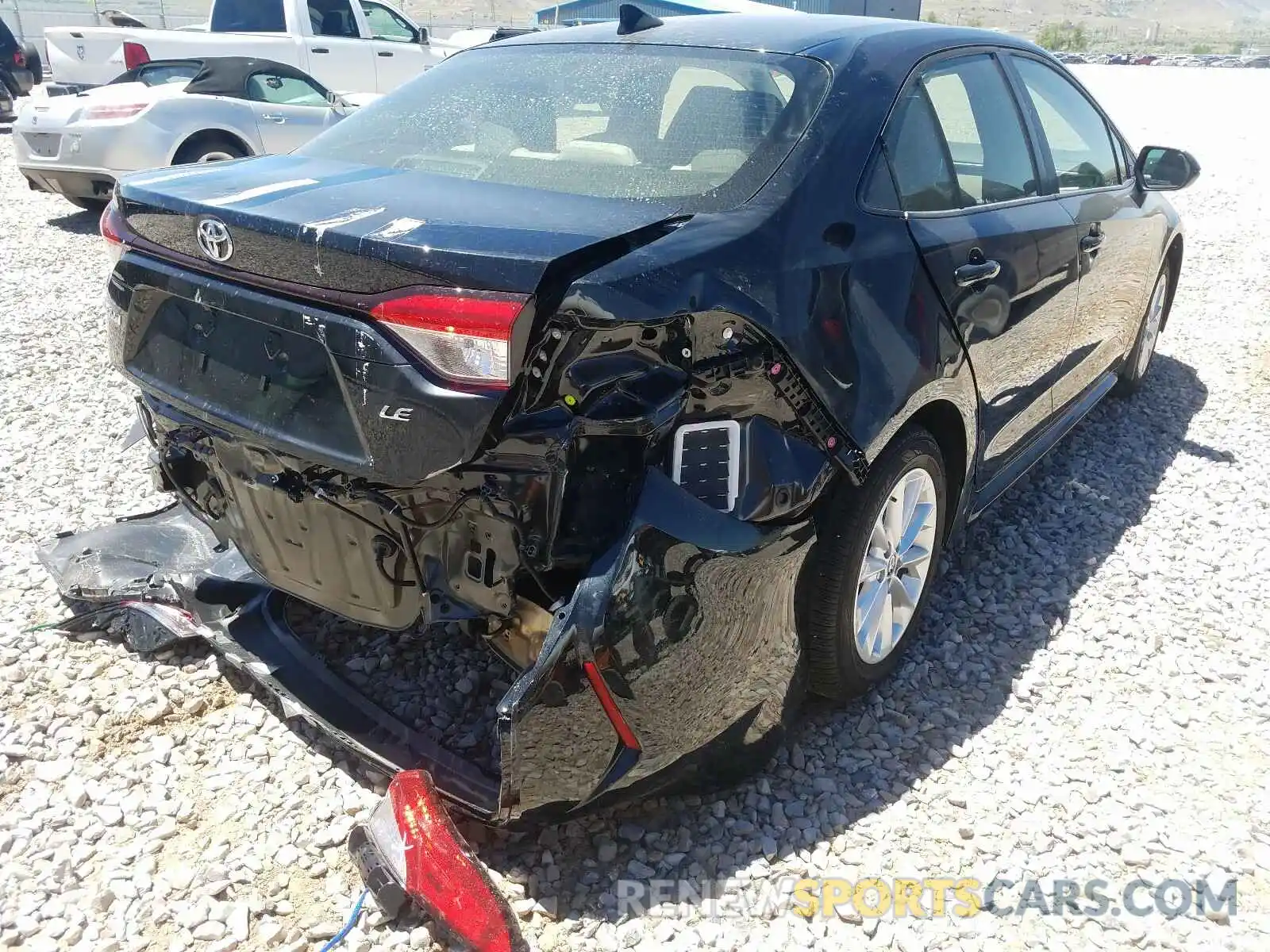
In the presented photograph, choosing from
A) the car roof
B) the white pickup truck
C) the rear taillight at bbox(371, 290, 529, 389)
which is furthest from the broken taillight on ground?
the white pickup truck

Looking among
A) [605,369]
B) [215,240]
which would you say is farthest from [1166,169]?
[215,240]

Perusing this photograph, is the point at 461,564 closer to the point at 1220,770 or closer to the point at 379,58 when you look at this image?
the point at 1220,770

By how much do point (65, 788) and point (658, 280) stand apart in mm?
1940

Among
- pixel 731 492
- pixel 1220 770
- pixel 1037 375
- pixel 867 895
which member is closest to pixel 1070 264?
pixel 1037 375

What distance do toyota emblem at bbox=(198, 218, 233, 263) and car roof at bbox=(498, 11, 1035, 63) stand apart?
131cm

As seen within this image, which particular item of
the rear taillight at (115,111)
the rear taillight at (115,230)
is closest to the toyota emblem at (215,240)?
the rear taillight at (115,230)

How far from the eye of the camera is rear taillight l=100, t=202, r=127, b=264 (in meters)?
2.44

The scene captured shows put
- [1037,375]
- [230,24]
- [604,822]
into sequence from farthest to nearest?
[230,24] < [1037,375] < [604,822]

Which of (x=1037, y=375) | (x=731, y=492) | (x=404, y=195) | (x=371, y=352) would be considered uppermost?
(x=404, y=195)

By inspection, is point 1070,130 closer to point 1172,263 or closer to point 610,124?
point 1172,263

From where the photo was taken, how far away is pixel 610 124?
2.55 metres

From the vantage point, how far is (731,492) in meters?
2.10

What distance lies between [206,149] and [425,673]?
720cm

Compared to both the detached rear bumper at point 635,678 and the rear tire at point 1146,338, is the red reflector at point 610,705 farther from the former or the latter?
the rear tire at point 1146,338
